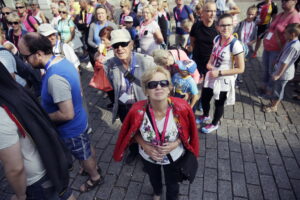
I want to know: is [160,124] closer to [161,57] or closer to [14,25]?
[161,57]

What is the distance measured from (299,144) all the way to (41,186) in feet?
13.0

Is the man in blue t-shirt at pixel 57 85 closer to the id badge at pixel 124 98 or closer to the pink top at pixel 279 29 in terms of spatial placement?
the id badge at pixel 124 98

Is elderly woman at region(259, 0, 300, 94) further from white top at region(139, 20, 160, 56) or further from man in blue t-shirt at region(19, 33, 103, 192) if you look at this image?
man in blue t-shirt at region(19, 33, 103, 192)

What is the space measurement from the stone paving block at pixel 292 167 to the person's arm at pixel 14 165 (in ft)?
11.2

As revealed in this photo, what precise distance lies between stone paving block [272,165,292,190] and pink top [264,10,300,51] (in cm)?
254

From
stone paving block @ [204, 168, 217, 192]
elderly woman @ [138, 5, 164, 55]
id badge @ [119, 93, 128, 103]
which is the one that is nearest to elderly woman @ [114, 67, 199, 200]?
id badge @ [119, 93, 128, 103]

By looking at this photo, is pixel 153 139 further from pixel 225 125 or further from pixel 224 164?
pixel 225 125

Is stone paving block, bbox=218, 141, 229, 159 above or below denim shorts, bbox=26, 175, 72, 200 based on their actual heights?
below

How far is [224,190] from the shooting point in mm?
2869

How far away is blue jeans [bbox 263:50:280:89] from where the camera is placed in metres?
4.47

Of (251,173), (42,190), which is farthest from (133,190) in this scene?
(251,173)

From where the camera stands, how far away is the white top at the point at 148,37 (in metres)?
4.45

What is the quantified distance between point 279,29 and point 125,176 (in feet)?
13.7

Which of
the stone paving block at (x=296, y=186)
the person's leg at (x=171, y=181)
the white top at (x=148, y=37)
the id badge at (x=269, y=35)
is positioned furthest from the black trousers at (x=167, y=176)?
the id badge at (x=269, y=35)
